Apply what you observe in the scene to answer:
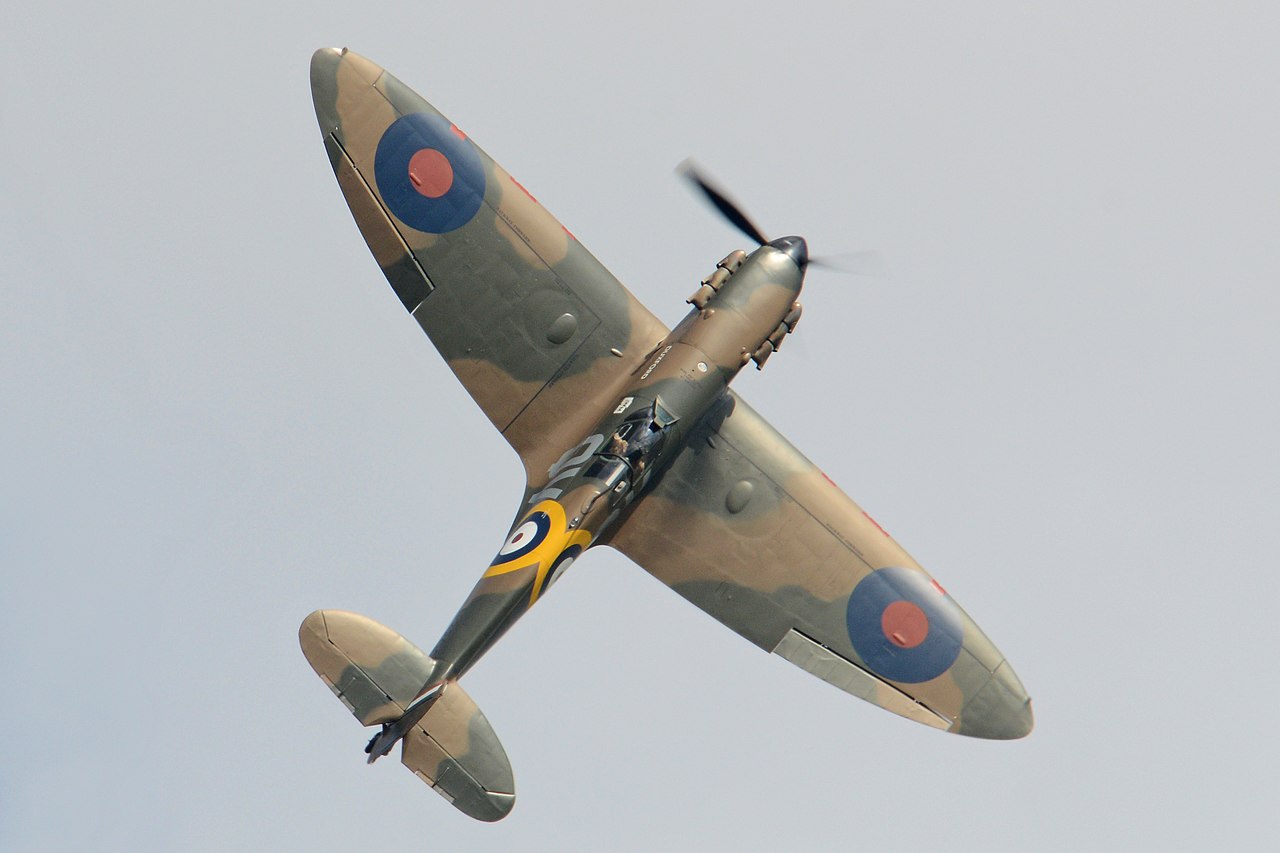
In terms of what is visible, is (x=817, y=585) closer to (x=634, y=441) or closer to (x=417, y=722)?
(x=634, y=441)

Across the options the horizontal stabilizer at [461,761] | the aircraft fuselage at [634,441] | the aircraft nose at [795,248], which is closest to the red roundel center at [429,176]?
the aircraft fuselage at [634,441]

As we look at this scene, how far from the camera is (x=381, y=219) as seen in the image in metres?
25.7

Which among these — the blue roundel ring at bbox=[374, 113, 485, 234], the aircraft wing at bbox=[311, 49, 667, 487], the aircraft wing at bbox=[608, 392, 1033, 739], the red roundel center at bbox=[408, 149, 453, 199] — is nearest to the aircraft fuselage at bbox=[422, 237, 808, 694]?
the aircraft wing at bbox=[311, 49, 667, 487]

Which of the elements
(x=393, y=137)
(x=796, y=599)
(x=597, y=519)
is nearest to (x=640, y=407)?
(x=597, y=519)

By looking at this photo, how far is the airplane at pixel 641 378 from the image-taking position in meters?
25.3

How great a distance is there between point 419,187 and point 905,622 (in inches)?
361

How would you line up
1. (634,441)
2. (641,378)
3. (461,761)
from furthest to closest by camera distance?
(641,378), (634,441), (461,761)

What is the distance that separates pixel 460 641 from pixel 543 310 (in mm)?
5059

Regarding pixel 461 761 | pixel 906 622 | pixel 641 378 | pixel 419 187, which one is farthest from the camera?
pixel 906 622

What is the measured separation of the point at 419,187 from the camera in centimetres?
2556

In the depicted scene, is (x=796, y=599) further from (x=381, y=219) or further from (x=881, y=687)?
(x=381, y=219)

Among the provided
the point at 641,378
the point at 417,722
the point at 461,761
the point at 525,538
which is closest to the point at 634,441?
the point at 641,378

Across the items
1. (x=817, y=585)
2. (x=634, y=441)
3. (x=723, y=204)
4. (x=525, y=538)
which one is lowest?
(x=525, y=538)

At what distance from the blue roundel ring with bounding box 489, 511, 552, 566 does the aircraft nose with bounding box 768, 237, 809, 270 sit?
5042 millimetres
